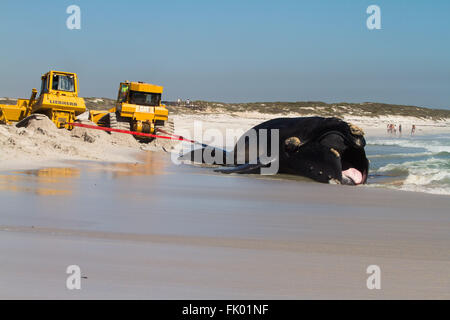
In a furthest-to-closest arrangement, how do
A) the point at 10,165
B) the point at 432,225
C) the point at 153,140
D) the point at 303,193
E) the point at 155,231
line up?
the point at 153,140 → the point at 10,165 → the point at 303,193 → the point at 432,225 → the point at 155,231

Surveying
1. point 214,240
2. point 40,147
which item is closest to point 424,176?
point 40,147

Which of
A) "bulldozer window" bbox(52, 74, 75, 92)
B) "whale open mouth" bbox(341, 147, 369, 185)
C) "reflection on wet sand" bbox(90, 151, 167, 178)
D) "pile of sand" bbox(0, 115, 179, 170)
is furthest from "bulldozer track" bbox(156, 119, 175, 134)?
"whale open mouth" bbox(341, 147, 369, 185)

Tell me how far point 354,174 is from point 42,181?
5.17 m

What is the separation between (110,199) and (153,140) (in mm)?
15575

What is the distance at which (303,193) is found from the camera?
7500mm

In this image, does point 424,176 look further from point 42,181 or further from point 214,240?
point 214,240

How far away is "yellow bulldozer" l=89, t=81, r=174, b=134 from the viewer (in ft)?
68.3

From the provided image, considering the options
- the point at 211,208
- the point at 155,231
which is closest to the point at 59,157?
the point at 211,208

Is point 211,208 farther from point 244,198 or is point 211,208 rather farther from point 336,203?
point 336,203

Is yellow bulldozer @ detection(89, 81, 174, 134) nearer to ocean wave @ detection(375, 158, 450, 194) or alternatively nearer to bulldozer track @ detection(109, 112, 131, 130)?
bulldozer track @ detection(109, 112, 131, 130)

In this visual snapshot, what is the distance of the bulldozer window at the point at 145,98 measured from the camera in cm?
2145

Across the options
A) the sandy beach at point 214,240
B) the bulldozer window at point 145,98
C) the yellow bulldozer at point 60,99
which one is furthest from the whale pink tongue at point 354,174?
the bulldozer window at point 145,98

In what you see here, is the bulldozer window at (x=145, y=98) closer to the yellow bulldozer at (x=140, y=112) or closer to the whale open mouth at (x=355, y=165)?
the yellow bulldozer at (x=140, y=112)

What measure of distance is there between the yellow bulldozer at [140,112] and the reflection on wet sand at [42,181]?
12047 millimetres
